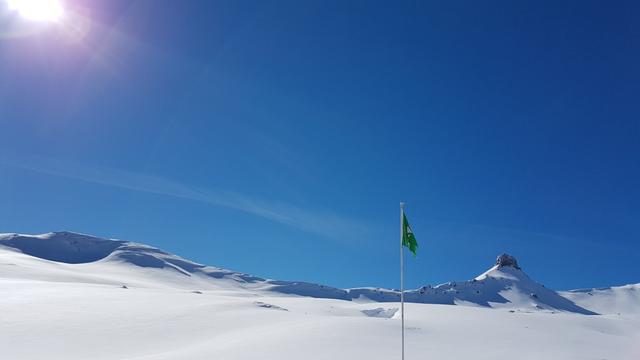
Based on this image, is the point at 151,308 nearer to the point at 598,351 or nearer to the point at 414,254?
the point at 414,254

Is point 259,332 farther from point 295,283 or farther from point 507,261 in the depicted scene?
point 507,261

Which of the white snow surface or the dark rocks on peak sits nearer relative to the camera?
the white snow surface

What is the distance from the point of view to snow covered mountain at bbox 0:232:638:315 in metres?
136

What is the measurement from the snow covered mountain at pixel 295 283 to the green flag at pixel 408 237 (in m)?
108

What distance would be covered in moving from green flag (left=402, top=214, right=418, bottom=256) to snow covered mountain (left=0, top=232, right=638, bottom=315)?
353 ft

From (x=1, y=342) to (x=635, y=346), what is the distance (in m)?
36.5

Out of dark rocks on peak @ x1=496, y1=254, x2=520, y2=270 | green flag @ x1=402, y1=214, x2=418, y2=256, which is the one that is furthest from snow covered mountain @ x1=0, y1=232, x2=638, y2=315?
green flag @ x1=402, y1=214, x2=418, y2=256

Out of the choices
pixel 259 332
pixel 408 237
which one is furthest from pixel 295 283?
pixel 408 237

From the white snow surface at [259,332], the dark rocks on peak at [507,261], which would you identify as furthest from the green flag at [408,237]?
the dark rocks on peak at [507,261]

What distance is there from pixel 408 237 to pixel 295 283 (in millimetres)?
133880

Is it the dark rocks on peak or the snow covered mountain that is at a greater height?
the dark rocks on peak

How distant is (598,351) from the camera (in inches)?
1240

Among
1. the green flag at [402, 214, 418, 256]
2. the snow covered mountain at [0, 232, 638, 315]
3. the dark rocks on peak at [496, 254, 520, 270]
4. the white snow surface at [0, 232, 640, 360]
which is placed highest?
the dark rocks on peak at [496, 254, 520, 270]

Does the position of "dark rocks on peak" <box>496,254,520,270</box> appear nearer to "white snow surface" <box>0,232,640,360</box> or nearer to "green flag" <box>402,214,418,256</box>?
"white snow surface" <box>0,232,640,360</box>
